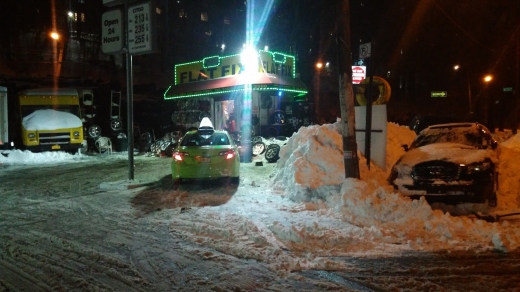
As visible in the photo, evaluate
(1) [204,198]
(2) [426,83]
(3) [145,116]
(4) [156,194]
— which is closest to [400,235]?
(1) [204,198]

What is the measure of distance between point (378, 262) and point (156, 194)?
6.65m

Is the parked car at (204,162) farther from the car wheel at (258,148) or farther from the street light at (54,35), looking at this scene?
the street light at (54,35)

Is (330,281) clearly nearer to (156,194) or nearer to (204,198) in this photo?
(204,198)

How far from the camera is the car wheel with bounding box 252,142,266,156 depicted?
18891mm

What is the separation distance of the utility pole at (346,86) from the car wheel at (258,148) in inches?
394

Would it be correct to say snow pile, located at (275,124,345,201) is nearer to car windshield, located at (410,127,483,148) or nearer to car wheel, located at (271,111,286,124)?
car windshield, located at (410,127,483,148)

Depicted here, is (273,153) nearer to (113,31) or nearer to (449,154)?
(113,31)

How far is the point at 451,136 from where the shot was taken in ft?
33.0

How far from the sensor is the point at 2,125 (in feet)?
60.3

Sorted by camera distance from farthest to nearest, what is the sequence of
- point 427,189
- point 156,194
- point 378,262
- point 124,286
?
point 156,194 → point 427,189 → point 378,262 → point 124,286

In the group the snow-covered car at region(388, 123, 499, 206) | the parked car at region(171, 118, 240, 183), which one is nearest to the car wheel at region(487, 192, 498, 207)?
the snow-covered car at region(388, 123, 499, 206)

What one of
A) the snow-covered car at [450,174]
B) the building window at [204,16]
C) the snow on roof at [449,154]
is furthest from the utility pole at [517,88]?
the building window at [204,16]

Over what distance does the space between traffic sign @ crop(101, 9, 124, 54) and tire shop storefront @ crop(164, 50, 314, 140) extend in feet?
20.4

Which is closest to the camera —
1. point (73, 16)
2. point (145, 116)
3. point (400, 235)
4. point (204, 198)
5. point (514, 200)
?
point (400, 235)
